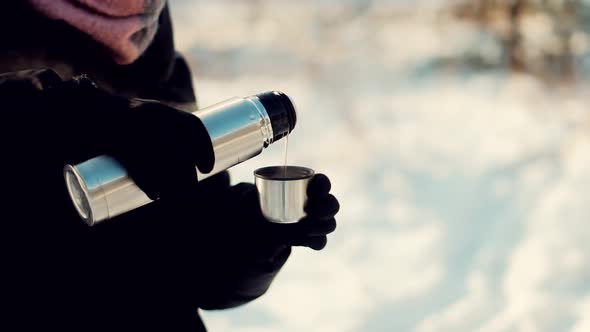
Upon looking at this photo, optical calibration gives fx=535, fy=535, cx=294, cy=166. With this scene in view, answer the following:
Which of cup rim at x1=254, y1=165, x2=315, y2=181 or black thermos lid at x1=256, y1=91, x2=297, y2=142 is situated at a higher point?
black thermos lid at x1=256, y1=91, x2=297, y2=142


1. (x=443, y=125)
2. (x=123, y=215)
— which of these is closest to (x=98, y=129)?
(x=123, y=215)

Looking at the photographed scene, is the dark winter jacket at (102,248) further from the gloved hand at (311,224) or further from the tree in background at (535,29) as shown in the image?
the tree in background at (535,29)

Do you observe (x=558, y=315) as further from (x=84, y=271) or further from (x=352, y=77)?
(x=84, y=271)

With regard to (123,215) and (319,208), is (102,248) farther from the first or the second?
(319,208)

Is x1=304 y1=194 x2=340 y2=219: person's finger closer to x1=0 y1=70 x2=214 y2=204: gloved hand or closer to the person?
the person

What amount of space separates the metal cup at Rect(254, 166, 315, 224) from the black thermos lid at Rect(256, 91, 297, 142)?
0.06 meters

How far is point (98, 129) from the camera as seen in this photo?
0.51 meters

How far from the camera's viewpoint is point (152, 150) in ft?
1.64

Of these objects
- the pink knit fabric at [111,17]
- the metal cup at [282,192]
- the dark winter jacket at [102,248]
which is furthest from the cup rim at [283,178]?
the pink knit fabric at [111,17]

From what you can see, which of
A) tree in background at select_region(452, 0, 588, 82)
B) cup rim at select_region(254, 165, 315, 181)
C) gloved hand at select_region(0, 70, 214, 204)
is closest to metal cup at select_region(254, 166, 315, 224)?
cup rim at select_region(254, 165, 315, 181)

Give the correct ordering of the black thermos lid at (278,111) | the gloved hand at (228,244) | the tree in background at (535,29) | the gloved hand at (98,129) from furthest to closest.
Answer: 1. the tree in background at (535,29)
2. the gloved hand at (228,244)
3. the black thermos lid at (278,111)
4. the gloved hand at (98,129)

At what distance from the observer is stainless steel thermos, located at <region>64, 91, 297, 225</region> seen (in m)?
0.51

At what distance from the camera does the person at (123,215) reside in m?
0.51

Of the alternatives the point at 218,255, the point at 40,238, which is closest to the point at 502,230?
the point at 218,255
